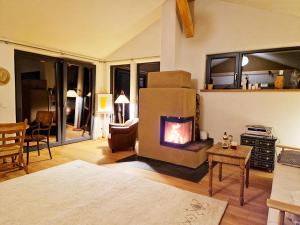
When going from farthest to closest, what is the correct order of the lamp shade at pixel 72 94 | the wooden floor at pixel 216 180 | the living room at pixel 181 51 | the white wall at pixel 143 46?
the lamp shade at pixel 72 94, the white wall at pixel 143 46, the living room at pixel 181 51, the wooden floor at pixel 216 180

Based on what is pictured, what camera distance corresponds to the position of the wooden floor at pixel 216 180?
213 centimetres

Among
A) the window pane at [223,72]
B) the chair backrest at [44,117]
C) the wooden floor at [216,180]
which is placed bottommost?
the wooden floor at [216,180]

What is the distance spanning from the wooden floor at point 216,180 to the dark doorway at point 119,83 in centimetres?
151

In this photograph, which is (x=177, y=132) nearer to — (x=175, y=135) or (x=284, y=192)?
(x=175, y=135)

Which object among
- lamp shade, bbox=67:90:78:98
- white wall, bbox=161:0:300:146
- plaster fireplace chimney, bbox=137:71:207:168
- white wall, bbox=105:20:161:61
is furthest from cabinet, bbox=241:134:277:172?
lamp shade, bbox=67:90:78:98

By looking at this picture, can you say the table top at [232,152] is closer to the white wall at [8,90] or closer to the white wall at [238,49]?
the white wall at [238,49]

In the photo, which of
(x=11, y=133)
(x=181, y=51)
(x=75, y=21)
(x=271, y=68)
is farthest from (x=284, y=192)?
(x=75, y=21)

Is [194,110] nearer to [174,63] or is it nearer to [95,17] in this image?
[174,63]

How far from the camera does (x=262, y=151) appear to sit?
11.1 ft

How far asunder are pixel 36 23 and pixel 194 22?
10.7 ft

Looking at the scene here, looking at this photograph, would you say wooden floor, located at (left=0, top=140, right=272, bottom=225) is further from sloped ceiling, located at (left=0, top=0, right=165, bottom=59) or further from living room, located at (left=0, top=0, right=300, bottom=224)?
sloped ceiling, located at (left=0, top=0, right=165, bottom=59)

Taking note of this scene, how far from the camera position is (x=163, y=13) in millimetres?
4164


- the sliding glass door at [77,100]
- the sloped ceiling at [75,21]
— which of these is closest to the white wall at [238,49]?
the sloped ceiling at [75,21]

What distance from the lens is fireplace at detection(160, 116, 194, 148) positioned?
3529 millimetres
